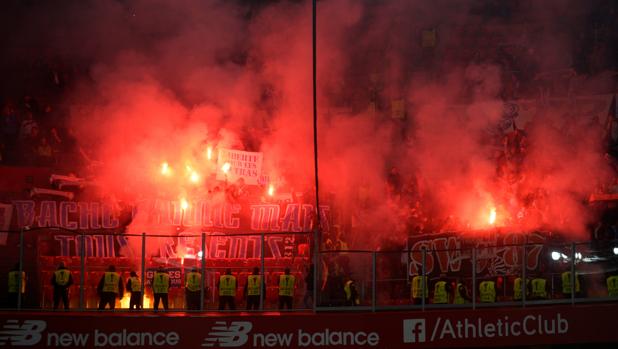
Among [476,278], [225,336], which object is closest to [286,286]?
[225,336]

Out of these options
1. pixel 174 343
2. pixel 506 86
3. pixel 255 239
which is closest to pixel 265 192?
pixel 255 239

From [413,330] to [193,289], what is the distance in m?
3.43

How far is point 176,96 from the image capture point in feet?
70.4

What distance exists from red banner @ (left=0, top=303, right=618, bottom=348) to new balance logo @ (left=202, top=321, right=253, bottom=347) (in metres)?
0.01

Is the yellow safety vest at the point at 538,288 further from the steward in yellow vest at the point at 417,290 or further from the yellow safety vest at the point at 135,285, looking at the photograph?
the yellow safety vest at the point at 135,285

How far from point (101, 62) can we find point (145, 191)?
12.2 ft

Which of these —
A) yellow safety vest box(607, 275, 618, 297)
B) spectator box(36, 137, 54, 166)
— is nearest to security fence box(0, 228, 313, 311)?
spectator box(36, 137, 54, 166)

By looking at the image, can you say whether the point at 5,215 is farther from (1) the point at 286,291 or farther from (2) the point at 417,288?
(2) the point at 417,288

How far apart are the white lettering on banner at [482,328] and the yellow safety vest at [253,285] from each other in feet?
7.74

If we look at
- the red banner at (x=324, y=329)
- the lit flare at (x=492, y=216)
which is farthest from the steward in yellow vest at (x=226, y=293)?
the lit flare at (x=492, y=216)

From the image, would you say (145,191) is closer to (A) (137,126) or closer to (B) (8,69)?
(A) (137,126)

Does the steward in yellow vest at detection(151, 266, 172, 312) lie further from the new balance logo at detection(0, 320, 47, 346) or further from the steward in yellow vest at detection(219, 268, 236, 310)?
the new balance logo at detection(0, 320, 47, 346)

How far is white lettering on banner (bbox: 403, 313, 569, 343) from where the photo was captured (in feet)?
43.6

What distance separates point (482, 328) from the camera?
44.0 feet
